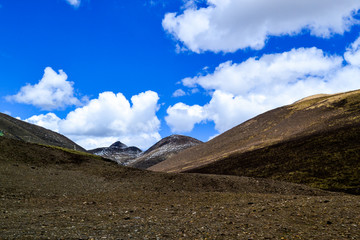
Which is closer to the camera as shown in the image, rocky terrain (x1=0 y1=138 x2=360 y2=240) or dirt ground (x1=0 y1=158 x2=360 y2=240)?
dirt ground (x1=0 y1=158 x2=360 y2=240)

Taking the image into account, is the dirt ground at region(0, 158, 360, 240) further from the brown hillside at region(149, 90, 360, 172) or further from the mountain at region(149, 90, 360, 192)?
the brown hillside at region(149, 90, 360, 172)

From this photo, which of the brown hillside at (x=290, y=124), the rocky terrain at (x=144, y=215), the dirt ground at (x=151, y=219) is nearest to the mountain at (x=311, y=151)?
the brown hillside at (x=290, y=124)

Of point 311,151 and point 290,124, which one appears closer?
point 311,151

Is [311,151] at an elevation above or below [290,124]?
below

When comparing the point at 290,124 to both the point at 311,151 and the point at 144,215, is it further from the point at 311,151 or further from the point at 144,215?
the point at 144,215

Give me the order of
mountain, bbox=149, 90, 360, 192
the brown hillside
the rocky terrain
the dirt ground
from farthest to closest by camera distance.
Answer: the brown hillside, mountain, bbox=149, 90, 360, 192, the rocky terrain, the dirt ground

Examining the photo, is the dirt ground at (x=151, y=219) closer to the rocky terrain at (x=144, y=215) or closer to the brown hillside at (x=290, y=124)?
the rocky terrain at (x=144, y=215)

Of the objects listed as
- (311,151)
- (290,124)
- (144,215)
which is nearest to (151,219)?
(144,215)

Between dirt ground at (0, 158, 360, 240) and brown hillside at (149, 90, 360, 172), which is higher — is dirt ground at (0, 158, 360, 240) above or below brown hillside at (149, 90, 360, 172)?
below

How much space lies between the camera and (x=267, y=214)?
52.9 ft

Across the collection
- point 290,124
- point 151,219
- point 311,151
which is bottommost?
point 151,219

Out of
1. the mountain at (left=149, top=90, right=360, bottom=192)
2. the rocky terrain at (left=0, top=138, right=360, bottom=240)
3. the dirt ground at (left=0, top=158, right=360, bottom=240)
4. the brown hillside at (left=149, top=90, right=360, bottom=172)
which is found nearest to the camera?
the dirt ground at (left=0, top=158, right=360, bottom=240)

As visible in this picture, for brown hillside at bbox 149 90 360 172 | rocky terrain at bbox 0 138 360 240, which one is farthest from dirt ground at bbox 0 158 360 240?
brown hillside at bbox 149 90 360 172

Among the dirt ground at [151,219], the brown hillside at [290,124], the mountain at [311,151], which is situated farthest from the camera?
the brown hillside at [290,124]
